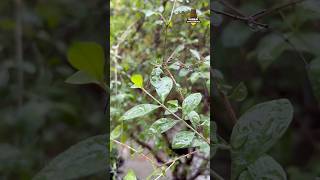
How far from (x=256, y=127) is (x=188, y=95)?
97 mm

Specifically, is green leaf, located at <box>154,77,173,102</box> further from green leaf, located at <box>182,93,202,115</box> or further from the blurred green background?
the blurred green background

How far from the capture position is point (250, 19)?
0.77 meters

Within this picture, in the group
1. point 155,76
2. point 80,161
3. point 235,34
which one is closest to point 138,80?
point 155,76

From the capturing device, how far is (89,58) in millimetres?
736

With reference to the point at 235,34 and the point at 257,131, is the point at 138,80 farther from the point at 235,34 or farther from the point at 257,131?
the point at 235,34

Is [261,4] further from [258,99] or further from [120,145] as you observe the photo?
[120,145]

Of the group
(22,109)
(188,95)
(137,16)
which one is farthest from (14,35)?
A: (188,95)

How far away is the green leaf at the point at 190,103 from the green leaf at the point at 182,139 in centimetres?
3

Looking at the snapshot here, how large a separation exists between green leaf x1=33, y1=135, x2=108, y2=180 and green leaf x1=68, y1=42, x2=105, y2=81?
0.26 feet

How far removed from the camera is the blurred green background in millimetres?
1118

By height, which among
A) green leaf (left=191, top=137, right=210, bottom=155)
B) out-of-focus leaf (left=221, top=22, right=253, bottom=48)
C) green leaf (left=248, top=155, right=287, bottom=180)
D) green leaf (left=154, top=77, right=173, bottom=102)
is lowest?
green leaf (left=248, top=155, right=287, bottom=180)

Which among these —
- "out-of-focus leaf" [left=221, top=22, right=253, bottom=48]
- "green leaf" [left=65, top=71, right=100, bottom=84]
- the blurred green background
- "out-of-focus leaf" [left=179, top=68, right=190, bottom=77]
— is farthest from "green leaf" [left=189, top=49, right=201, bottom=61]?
the blurred green background

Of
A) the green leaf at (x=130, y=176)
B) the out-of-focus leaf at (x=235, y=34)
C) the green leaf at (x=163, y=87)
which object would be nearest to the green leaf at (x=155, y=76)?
the green leaf at (x=163, y=87)

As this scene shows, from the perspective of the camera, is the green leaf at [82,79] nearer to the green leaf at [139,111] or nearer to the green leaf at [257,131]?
the green leaf at [139,111]
